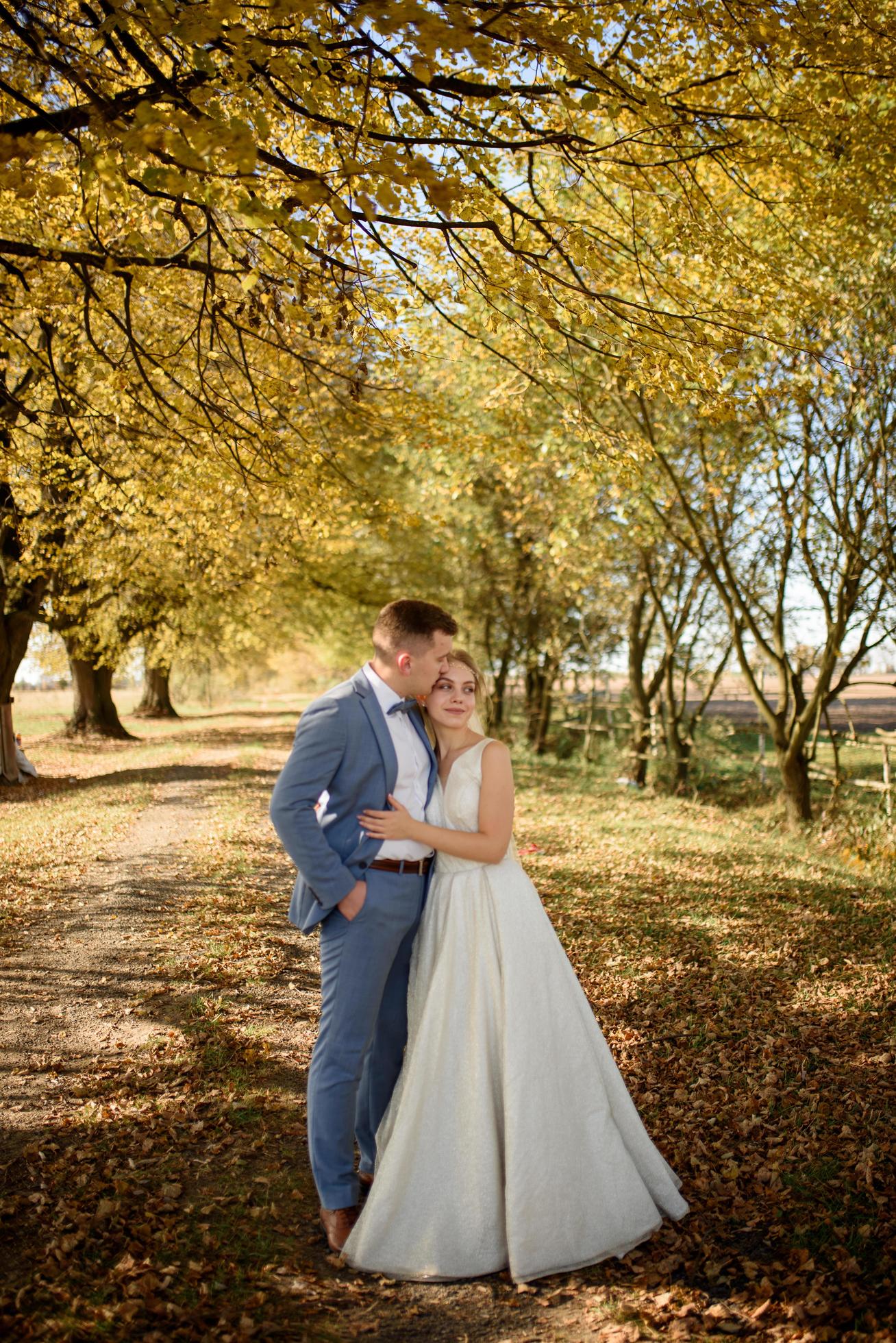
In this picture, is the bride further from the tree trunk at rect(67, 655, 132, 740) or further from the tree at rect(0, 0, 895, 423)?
the tree trunk at rect(67, 655, 132, 740)

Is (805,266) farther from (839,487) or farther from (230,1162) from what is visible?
(230,1162)

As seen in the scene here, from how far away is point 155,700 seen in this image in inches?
1415

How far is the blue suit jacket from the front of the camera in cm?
328

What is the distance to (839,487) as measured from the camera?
11.6m

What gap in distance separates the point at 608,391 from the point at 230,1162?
11.5 m

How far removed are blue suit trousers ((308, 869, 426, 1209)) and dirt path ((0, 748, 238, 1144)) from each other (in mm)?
1504

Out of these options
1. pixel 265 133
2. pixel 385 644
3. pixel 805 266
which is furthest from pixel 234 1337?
pixel 805 266

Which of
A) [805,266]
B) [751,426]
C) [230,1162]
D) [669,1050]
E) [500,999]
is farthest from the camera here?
[751,426]

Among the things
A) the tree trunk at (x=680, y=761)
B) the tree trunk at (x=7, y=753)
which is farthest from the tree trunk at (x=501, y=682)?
the tree trunk at (x=7, y=753)

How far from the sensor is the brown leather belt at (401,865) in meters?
3.46

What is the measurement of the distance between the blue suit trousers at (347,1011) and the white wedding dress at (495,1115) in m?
0.14

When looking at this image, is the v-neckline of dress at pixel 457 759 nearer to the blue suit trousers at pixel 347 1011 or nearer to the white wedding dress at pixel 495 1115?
the white wedding dress at pixel 495 1115

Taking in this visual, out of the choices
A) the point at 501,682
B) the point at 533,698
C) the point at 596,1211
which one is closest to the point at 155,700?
the point at 501,682

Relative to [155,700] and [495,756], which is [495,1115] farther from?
[155,700]
